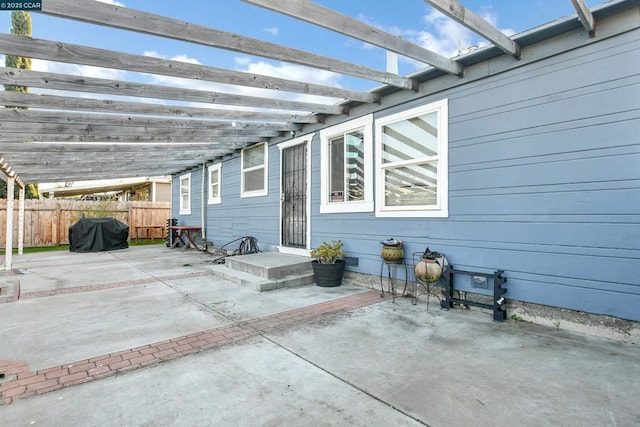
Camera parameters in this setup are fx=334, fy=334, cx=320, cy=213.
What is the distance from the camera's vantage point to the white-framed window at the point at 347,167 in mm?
5176

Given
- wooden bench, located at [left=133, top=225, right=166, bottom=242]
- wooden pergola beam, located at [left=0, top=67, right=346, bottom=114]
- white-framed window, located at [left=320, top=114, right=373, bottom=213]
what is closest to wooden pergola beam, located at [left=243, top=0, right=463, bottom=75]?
white-framed window, located at [left=320, top=114, right=373, bottom=213]

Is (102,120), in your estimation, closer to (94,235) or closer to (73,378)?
(73,378)

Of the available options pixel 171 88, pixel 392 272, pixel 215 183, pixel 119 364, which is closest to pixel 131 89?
pixel 171 88

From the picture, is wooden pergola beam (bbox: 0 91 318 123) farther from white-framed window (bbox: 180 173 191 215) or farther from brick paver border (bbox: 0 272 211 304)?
white-framed window (bbox: 180 173 191 215)

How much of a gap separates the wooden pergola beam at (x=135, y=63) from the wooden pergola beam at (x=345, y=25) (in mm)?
1284

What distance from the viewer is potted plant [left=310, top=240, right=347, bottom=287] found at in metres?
5.10

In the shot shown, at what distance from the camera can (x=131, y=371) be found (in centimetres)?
240

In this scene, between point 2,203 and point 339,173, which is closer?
point 339,173

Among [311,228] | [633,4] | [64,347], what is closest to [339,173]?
[311,228]

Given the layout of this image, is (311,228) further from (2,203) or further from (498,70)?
(2,203)

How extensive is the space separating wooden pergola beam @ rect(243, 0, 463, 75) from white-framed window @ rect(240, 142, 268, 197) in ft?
15.6

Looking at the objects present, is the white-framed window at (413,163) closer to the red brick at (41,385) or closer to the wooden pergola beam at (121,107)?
the wooden pergola beam at (121,107)

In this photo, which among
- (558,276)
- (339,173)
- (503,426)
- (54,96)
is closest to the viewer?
(503,426)

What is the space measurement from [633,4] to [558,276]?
2434mm
